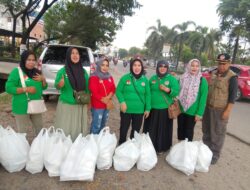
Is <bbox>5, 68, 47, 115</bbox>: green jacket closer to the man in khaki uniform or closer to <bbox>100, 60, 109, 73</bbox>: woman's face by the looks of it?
<bbox>100, 60, 109, 73</bbox>: woman's face

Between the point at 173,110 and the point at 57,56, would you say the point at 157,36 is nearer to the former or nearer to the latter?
the point at 57,56

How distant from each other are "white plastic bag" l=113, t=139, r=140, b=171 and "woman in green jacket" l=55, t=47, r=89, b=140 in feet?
2.25

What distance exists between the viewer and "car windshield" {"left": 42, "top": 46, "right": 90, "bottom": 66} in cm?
706

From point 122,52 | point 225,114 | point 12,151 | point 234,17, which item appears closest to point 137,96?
point 225,114

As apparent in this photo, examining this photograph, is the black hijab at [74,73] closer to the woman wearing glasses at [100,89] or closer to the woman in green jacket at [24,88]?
the woman wearing glasses at [100,89]

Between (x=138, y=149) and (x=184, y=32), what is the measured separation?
41.2 metres

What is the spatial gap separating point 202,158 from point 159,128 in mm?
810

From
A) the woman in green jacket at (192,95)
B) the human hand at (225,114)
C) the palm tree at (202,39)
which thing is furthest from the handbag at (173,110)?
the palm tree at (202,39)

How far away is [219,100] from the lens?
4.05 metres

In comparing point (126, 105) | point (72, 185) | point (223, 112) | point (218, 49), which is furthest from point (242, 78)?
point (218, 49)

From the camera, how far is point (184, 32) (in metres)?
42.3

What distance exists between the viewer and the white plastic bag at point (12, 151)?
3.35 m

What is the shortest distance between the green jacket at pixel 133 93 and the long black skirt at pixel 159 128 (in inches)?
10.6

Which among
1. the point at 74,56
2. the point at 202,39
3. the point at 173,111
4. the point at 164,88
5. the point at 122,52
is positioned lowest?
the point at 122,52
